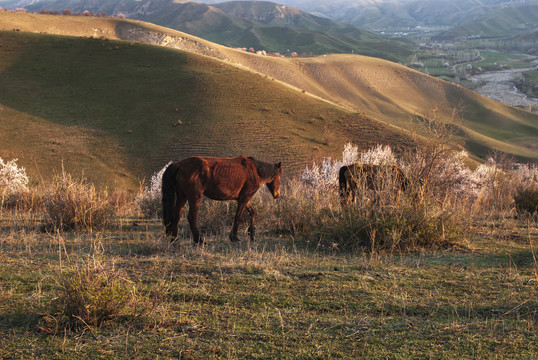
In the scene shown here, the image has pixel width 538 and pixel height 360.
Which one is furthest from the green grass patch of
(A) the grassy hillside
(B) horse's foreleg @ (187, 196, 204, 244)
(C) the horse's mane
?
(A) the grassy hillside

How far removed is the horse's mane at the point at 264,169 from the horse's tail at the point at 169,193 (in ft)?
6.54

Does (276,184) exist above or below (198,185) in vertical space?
below

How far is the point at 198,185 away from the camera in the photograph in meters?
8.56

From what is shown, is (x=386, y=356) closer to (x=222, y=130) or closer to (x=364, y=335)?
(x=364, y=335)

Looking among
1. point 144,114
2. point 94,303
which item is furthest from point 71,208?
point 144,114

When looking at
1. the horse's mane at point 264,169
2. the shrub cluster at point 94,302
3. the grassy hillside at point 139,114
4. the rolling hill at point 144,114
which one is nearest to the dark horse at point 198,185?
the horse's mane at point 264,169

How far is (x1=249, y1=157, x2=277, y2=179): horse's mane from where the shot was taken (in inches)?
387

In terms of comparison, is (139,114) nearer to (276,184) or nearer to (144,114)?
(144,114)

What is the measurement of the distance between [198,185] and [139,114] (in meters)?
43.4

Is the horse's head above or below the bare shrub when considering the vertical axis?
above

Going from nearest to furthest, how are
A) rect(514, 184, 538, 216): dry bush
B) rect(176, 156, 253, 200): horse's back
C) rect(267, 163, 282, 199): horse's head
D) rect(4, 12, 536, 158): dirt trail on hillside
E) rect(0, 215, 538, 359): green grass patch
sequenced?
rect(0, 215, 538, 359): green grass patch → rect(176, 156, 253, 200): horse's back → rect(267, 163, 282, 199): horse's head → rect(514, 184, 538, 216): dry bush → rect(4, 12, 536, 158): dirt trail on hillside

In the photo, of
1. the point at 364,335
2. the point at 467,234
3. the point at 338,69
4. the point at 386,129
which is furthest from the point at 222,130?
the point at 338,69

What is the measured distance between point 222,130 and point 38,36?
39.5m

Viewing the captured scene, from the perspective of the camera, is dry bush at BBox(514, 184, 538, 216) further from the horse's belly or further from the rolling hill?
the rolling hill
